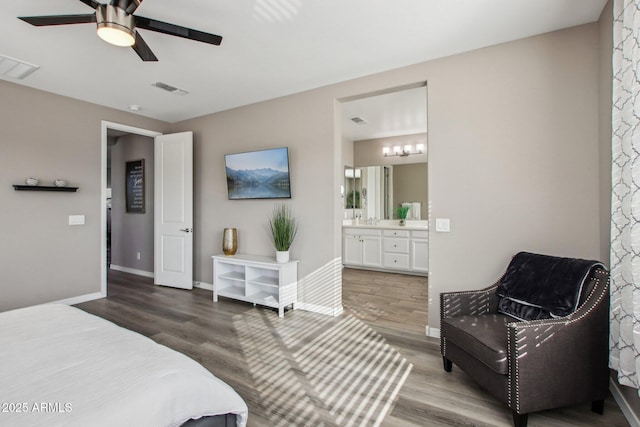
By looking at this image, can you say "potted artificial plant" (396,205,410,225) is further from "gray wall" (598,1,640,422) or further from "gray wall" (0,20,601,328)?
"gray wall" (598,1,640,422)

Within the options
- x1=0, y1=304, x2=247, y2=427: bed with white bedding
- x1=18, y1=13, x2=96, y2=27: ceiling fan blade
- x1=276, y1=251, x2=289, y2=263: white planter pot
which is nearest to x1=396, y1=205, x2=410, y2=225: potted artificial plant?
x1=276, y1=251, x2=289, y2=263: white planter pot

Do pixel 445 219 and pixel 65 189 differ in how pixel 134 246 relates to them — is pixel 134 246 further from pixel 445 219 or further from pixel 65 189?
pixel 445 219

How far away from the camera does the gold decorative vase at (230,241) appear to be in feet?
13.2

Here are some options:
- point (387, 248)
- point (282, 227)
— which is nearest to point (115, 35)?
point (282, 227)

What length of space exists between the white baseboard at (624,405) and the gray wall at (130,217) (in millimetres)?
5841

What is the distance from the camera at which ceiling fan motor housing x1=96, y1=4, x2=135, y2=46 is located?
1.79m

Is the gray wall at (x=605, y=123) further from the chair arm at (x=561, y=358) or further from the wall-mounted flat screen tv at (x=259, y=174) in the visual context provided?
the wall-mounted flat screen tv at (x=259, y=174)

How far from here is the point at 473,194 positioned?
268cm

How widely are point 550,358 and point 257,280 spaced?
116 inches

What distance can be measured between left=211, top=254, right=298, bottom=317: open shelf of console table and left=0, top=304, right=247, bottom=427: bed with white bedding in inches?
80.2

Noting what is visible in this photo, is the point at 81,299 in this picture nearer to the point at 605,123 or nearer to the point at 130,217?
A: the point at 130,217

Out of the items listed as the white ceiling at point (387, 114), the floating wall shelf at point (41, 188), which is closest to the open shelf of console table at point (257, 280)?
the floating wall shelf at point (41, 188)

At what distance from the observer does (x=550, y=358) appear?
5.44 feet

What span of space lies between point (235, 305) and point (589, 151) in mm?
3773
